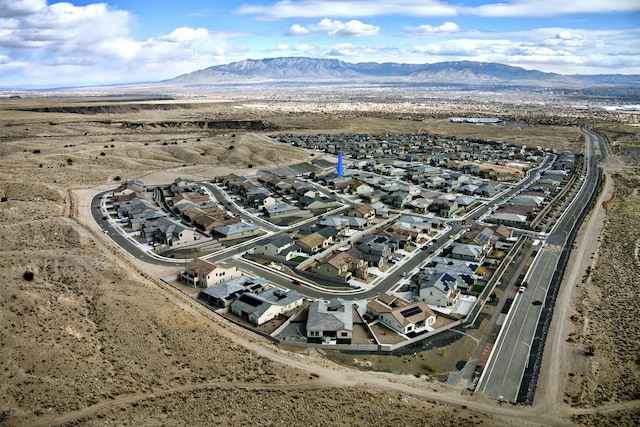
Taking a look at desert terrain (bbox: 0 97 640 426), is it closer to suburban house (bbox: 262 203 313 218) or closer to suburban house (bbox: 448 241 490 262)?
suburban house (bbox: 448 241 490 262)

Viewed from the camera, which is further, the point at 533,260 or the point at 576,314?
the point at 533,260

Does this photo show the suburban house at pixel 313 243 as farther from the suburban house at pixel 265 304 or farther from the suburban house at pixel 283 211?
the suburban house at pixel 283 211

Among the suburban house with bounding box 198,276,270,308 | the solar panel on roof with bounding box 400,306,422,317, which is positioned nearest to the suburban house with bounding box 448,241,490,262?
the solar panel on roof with bounding box 400,306,422,317

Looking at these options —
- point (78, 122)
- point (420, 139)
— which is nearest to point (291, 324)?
point (420, 139)

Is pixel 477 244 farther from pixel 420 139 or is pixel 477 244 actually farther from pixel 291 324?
pixel 420 139

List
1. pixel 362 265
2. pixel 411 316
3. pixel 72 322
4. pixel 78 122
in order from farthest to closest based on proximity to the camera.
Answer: pixel 78 122 < pixel 362 265 < pixel 411 316 < pixel 72 322

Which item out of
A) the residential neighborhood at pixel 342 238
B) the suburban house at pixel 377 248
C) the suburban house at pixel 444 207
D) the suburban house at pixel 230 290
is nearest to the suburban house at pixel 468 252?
the residential neighborhood at pixel 342 238

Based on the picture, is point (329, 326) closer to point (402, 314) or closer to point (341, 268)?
point (402, 314)
